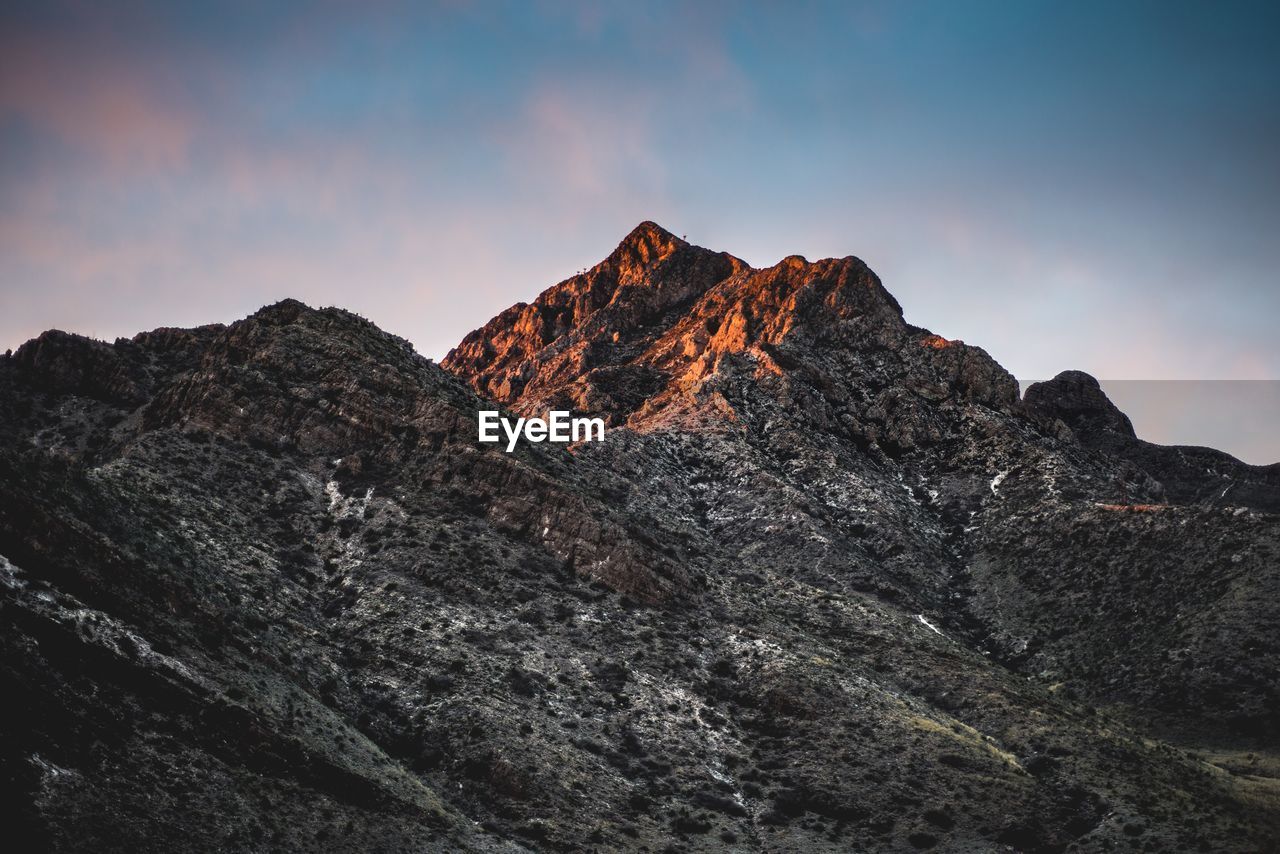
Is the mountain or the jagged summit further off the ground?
the jagged summit

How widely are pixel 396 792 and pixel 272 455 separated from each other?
153ft

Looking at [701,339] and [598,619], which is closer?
[598,619]

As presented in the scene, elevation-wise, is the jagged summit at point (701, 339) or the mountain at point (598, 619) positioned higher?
the jagged summit at point (701, 339)

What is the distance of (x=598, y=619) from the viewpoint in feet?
252

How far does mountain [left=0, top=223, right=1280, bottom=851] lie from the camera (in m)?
46.7

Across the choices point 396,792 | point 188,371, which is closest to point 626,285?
point 188,371

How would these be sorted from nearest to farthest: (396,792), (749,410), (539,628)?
(396,792), (539,628), (749,410)

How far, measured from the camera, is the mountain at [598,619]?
46.7 m

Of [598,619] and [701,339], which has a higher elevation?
[701,339]

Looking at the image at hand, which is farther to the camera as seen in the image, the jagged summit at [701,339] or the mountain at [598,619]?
the jagged summit at [701,339]

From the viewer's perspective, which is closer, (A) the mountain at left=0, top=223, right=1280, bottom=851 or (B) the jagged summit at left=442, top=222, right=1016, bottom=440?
(A) the mountain at left=0, top=223, right=1280, bottom=851

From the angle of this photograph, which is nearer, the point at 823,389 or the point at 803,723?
the point at 803,723

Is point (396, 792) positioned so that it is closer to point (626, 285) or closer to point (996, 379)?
point (996, 379)

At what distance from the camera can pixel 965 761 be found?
63.8m
